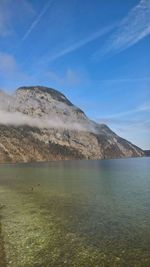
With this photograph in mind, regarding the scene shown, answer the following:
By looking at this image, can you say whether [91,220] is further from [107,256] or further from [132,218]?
[107,256]

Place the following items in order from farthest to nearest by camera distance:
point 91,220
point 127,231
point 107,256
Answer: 1. point 91,220
2. point 127,231
3. point 107,256

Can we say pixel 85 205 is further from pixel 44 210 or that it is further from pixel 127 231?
pixel 127 231

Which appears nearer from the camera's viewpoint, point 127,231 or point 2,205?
point 127,231

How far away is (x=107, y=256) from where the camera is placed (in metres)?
22.7

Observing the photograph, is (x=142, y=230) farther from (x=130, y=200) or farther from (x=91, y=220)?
(x=130, y=200)

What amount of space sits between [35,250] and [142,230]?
36.5 ft

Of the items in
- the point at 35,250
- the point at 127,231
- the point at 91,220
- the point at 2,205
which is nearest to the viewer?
the point at 35,250

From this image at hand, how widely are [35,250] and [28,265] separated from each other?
3.10 metres

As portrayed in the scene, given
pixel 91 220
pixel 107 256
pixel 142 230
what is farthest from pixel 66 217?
pixel 107 256

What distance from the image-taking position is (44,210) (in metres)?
40.6

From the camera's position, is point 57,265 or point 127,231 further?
point 127,231

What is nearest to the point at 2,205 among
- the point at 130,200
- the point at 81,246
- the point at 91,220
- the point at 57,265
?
the point at 91,220

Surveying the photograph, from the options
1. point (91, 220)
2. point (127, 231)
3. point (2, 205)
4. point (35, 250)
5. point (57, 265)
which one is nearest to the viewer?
point (57, 265)

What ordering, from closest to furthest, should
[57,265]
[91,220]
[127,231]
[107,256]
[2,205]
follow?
1. [57,265]
2. [107,256]
3. [127,231]
4. [91,220]
5. [2,205]
